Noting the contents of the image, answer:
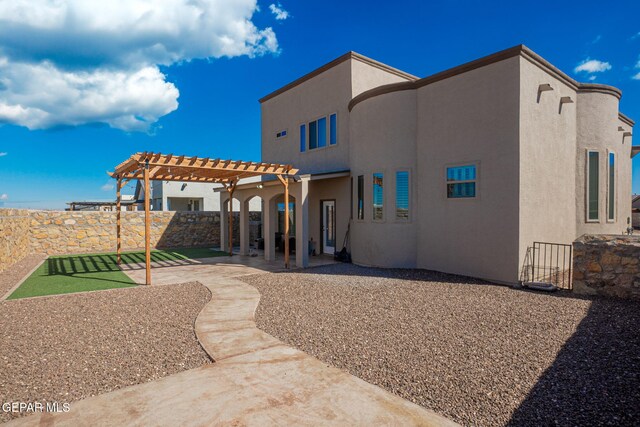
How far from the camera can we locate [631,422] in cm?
339

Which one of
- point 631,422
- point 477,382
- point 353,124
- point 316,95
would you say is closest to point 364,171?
point 353,124

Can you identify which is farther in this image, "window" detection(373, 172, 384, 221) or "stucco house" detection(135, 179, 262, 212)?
"stucco house" detection(135, 179, 262, 212)

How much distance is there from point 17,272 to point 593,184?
19.8m

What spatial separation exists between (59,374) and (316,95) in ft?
46.3

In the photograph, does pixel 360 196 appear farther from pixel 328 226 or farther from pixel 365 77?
pixel 365 77

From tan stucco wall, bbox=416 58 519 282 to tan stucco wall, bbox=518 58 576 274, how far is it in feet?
1.02

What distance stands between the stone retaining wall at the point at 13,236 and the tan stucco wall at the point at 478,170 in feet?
45.4

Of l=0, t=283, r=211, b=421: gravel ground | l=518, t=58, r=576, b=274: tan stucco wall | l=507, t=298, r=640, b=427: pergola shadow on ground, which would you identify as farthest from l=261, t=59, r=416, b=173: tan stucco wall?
l=507, t=298, r=640, b=427: pergola shadow on ground

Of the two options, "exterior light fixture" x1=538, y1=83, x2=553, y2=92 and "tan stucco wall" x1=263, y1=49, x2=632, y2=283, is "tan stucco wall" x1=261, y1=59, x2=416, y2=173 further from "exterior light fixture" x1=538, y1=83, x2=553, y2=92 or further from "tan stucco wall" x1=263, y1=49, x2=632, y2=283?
"exterior light fixture" x1=538, y1=83, x2=553, y2=92

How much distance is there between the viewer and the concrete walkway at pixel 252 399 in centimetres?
340

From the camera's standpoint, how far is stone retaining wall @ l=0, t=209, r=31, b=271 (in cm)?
1158

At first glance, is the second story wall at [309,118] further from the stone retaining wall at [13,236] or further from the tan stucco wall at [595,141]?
the stone retaining wall at [13,236]

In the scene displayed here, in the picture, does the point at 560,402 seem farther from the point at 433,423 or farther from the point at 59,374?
the point at 59,374

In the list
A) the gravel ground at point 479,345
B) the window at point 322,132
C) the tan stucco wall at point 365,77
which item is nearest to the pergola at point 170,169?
the window at point 322,132
